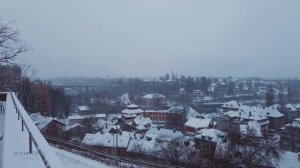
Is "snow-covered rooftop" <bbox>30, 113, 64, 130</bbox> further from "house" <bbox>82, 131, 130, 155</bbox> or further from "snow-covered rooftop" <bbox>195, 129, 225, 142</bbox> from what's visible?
"snow-covered rooftop" <bbox>195, 129, 225, 142</bbox>

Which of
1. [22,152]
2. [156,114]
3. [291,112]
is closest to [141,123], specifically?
[156,114]

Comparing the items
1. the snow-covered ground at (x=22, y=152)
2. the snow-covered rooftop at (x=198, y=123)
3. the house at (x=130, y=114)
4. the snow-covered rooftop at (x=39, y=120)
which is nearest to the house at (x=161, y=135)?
the snow-covered rooftop at (x=198, y=123)

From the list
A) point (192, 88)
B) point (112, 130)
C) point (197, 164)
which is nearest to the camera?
point (197, 164)

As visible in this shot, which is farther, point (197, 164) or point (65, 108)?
point (65, 108)

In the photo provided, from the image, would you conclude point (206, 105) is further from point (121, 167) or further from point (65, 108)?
point (121, 167)

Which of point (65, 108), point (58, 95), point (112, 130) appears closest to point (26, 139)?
point (112, 130)

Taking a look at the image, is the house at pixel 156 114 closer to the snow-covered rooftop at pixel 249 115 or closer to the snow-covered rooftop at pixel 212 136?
the snow-covered rooftop at pixel 249 115

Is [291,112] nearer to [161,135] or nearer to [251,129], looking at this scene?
[251,129]

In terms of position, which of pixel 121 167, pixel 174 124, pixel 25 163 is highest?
pixel 25 163
